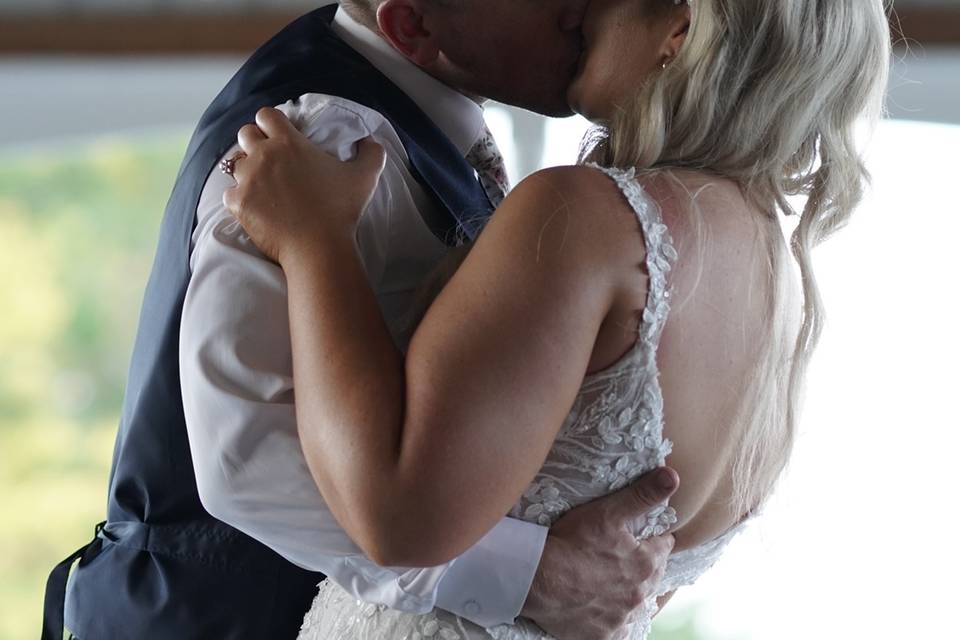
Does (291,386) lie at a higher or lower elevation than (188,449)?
higher

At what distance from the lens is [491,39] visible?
1620mm

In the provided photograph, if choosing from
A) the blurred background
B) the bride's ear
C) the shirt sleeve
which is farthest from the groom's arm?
the blurred background

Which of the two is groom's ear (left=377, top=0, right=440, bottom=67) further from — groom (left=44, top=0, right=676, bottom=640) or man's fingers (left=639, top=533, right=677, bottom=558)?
man's fingers (left=639, top=533, right=677, bottom=558)

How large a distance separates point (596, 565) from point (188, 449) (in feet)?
1.76

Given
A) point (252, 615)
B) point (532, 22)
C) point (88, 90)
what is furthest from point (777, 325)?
point (88, 90)

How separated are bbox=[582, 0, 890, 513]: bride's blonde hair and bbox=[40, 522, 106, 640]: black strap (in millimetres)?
880

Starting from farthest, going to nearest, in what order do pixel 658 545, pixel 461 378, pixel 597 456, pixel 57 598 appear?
pixel 57 598
pixel 658 545
pixel 597 456
pixel 461 378

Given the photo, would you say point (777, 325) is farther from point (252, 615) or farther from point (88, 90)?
point (88, 90)

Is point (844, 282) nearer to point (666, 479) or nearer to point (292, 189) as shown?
point (666, 479)

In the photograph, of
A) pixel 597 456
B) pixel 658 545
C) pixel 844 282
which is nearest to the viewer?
pixel 597 456

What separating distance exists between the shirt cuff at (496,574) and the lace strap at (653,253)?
0.28 meters

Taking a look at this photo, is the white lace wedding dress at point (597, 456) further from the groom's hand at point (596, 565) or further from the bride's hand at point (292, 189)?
the bride's hand at point (292, 189)

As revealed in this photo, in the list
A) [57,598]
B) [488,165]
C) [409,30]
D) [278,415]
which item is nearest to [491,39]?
[409,30]

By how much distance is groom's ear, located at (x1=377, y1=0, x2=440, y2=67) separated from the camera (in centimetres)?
155
